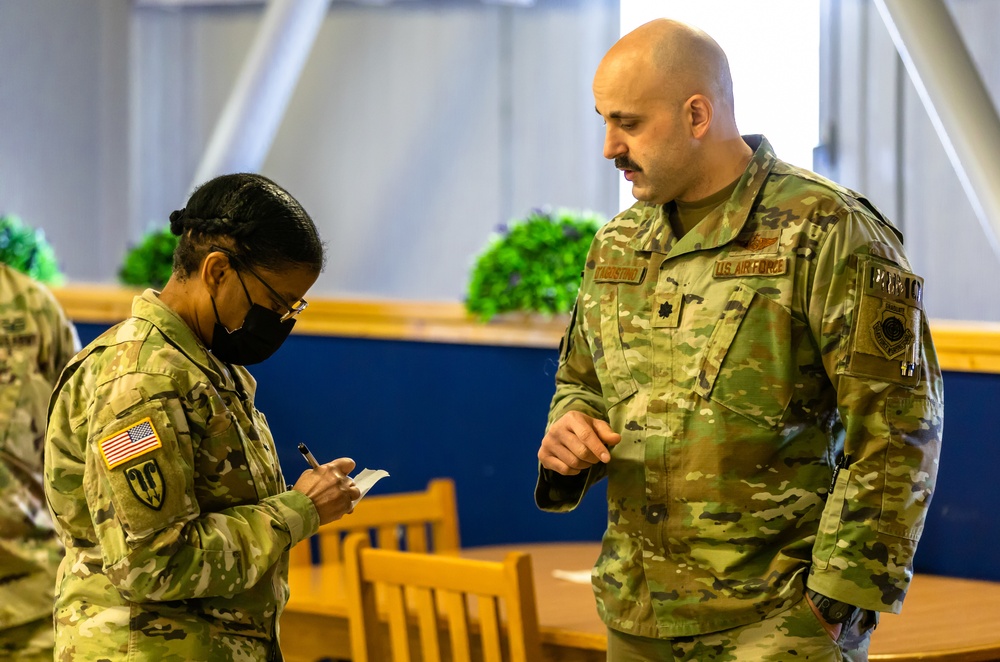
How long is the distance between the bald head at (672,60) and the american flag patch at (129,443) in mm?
943

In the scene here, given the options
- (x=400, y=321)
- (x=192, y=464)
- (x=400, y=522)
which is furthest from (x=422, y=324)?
(x=192, y=464)

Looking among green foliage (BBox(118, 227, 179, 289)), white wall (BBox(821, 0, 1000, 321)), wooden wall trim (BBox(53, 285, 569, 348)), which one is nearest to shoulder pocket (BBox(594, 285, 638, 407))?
wooden wall trim (BBox(53, 285, 569, 348))

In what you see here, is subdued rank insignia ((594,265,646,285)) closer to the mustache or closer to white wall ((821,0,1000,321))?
the mustache

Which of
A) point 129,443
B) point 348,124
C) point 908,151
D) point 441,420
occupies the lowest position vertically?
point 441,420

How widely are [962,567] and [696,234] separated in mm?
1638

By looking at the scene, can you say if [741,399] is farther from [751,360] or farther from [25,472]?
[25,472]

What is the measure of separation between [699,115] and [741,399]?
1.53 feet

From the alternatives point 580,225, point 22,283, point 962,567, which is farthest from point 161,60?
point 962,567

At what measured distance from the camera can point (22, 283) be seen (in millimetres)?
2779

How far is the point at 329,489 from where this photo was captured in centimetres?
183

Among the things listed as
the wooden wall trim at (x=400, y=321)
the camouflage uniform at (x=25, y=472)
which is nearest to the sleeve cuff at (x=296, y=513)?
the camouflage uniform at (x=25, y=472)

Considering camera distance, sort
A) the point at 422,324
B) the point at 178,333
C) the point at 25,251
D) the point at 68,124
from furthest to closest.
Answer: the point at 68,124, the point at 25,251, the point at 422,324, the point at 178,333

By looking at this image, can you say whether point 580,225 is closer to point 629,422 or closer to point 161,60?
point 629,422

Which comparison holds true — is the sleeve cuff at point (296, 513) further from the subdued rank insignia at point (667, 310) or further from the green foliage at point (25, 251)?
the green foliage at point (25, 251)
